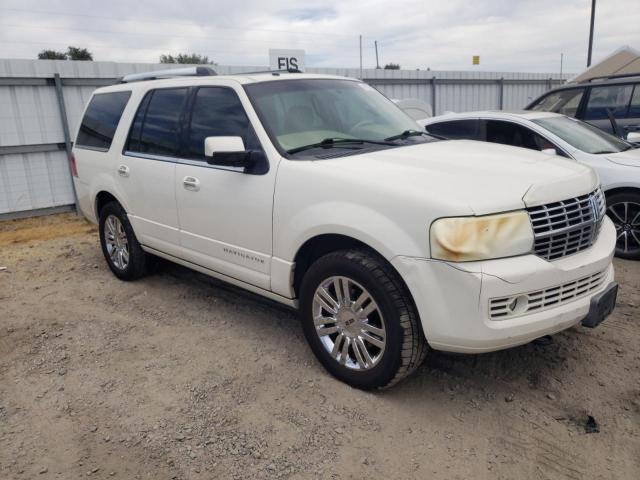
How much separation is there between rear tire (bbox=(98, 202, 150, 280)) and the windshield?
4603 mm

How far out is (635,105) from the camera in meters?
7.17

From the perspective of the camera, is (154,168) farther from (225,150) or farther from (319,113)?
(319,113)

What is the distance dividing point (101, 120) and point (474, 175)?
399cm

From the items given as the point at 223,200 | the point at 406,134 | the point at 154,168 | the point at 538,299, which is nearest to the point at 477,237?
the point at 538,299

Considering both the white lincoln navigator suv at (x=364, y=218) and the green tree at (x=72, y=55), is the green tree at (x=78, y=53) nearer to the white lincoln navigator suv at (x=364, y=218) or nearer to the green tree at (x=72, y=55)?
the green tree at (x=72, y=55)

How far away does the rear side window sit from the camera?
5.11m

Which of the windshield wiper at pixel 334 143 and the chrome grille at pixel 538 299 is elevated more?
the windshield wiper at pixel 334 143

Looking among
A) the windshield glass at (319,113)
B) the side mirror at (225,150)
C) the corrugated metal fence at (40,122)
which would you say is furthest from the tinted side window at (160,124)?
the corrugated metal fence at (40,122)

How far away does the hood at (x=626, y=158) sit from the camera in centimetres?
551

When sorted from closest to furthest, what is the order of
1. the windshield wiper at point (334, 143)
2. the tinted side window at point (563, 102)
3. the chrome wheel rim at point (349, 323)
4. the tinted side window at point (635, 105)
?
the chrome wheel rim at point (349, 323)
the windshield wiper at point (334, 143)
the tinted side window at point (635, 105)
the tinted side window at point (563, 102)

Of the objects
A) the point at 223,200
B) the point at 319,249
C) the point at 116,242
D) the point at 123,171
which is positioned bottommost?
the point at 116,242

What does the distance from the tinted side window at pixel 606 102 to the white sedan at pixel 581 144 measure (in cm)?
111

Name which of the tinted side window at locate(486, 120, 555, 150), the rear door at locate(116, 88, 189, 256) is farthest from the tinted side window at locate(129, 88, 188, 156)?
the tinted side window at locate(486, 120, 555, 150)

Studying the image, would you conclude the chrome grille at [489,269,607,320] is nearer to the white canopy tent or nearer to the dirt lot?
the dirt lot
